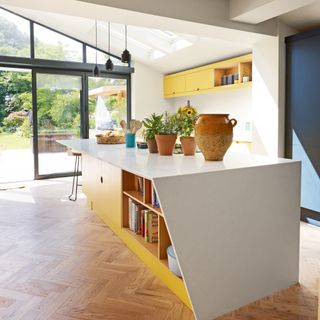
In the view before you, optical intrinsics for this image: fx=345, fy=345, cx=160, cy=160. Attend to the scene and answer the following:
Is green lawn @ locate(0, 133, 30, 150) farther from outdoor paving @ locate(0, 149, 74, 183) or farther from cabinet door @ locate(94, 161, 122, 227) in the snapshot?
cabinet door @ locate(94, 161, 122, 227)

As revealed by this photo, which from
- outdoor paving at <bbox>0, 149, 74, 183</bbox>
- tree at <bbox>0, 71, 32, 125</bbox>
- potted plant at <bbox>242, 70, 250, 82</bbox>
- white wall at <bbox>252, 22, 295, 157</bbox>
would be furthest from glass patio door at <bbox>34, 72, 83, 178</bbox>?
white wall at <bbox>252, 22, 295, 157</bbox>

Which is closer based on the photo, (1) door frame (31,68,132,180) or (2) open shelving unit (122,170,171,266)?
→ (2) open shelving unit (122,170,171,266)

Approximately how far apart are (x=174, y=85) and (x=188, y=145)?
14.9 feet

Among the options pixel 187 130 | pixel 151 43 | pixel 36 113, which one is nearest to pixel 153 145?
pixel 187 130

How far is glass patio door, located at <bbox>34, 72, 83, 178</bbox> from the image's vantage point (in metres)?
6.89

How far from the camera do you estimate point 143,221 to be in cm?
294

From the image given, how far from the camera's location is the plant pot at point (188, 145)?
293 centimetres

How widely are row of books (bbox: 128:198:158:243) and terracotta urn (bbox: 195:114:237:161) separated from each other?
68cm

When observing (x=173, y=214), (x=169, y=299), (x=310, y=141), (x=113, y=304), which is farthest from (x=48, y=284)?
(x=310, y=141)

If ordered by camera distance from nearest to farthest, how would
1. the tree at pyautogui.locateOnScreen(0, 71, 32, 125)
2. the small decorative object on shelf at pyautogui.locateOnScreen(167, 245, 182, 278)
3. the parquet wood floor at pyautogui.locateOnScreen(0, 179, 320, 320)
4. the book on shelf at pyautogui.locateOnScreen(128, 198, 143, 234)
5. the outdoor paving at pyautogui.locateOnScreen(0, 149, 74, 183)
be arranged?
the parquet wood floor at pyautogui.locateOnScreen(0, 179, 320, 320) < the small decorative object on shelf at pyautogui.locateOnScreen(167, 245, 182, 278) < the book on shelf at pyautogui.locateOnScreen(128, 198, 143, 234) < the tree at pyautogui.locateOnScreen(0, 71, 32, 125) < the outdoor paving at pyautogui.locateOnScreen(0, 149, 74, 183)

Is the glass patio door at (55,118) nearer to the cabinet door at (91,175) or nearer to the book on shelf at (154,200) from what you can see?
the cabinet door at (91,175)

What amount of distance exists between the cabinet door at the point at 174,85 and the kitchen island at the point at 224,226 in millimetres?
4458

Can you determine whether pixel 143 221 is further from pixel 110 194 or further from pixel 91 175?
pixel 91 175

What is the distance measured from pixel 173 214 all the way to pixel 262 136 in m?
3.03
